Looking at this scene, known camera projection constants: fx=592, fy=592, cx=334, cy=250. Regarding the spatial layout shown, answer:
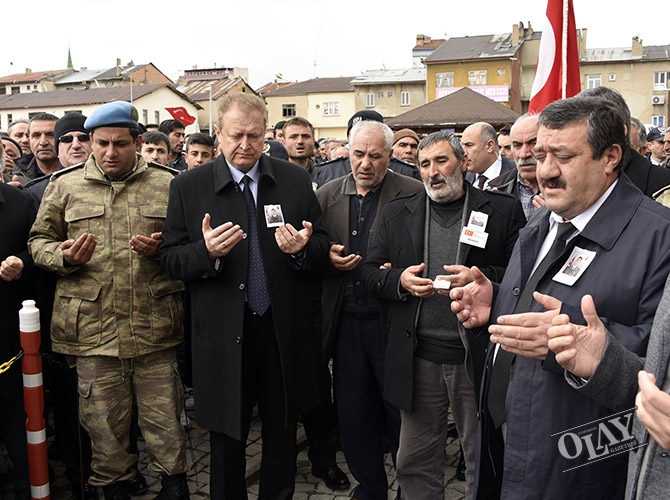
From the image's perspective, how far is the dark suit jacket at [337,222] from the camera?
4.04m

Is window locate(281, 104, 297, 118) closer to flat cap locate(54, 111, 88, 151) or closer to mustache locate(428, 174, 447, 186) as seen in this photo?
flat cap locate(54, 111, 88, 151)

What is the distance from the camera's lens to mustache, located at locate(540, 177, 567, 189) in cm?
240

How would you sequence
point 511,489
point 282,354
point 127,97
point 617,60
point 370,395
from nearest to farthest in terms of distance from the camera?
point 511,489
point 282,354
point 370,395
point 127,97
point 617,60

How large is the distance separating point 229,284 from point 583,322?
6.58ft

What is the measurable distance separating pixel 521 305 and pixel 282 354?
1.55m

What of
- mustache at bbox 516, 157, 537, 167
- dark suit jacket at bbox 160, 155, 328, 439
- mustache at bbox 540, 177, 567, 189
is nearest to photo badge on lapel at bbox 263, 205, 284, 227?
dark suit jacket at bbox 160, 155, 328, 439

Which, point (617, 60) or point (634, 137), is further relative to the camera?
point (617, 60)

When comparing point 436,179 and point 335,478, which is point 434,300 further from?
point 335,478

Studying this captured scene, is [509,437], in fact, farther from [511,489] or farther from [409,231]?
[409,231]

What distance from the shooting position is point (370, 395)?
4051 millimetres

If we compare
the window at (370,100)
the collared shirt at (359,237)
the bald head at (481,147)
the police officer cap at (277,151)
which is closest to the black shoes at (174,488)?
the collared shirt at (359,237)

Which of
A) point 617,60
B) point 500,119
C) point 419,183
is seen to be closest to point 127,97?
point 500,119

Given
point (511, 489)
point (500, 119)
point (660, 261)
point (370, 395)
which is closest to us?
point (660, 261)

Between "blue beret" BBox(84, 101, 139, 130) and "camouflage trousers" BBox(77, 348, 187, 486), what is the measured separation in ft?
4.73
